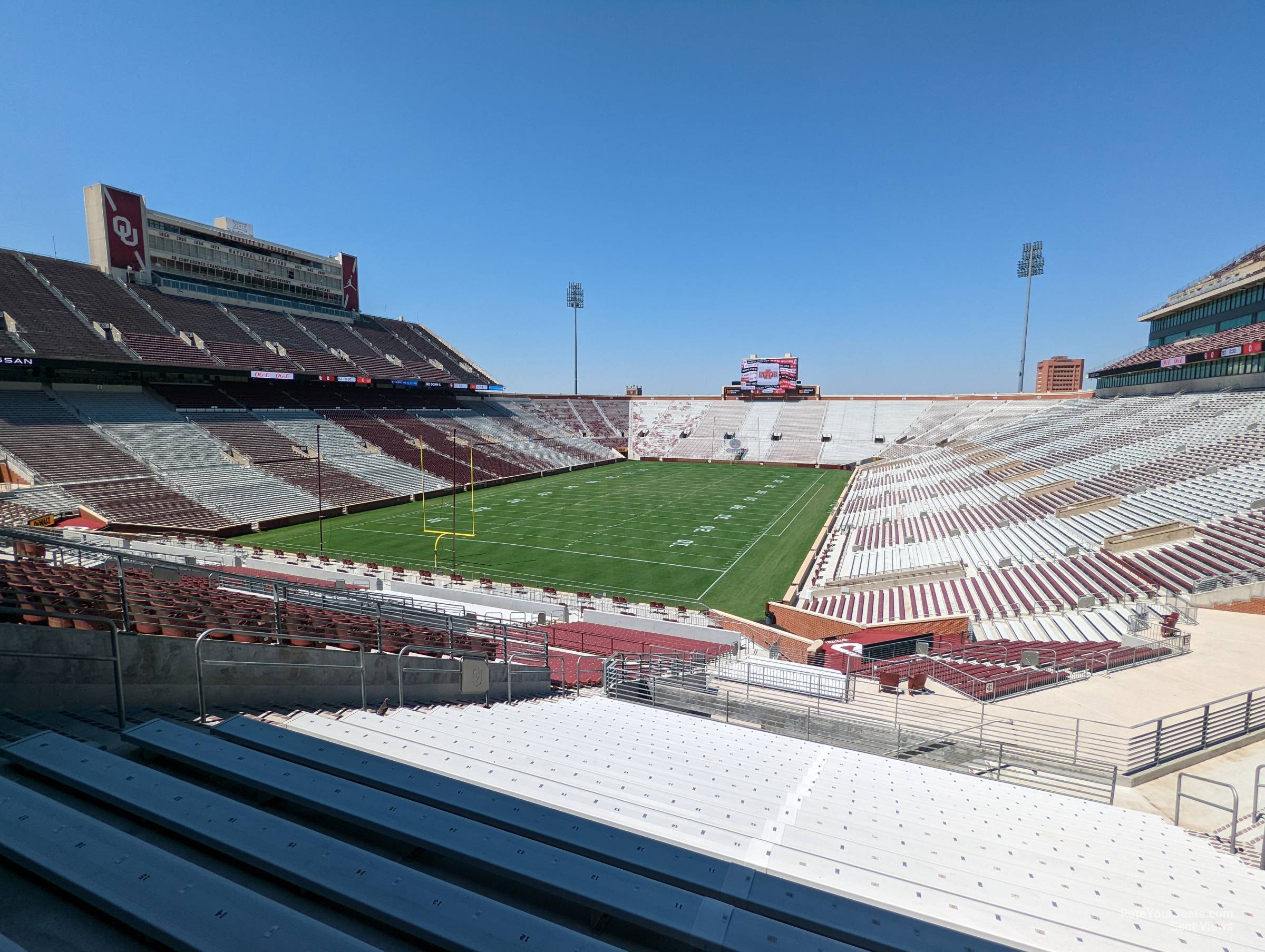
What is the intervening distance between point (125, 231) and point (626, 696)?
5546 centimetres

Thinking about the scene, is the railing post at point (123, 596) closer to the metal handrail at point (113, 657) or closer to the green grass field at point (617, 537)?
the metal handrail at point (113, 657)

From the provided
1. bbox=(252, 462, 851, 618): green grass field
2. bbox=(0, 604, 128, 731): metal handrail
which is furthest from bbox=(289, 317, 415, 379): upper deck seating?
bbox=(0, 604, 128, 731): metal handrail

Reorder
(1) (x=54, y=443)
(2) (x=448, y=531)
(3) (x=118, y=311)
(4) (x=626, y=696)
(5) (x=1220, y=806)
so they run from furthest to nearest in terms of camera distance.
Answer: (3) (x=118, y=311) → (2) (x=448, y=531) → (1) (x=54, y=443) → (4) (x=626, y=696) → (5) (x=1220, y=806)

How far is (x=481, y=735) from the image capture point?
617 cm

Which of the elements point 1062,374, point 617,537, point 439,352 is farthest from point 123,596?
point 1062,374

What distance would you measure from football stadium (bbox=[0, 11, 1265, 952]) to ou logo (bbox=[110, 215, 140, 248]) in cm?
697

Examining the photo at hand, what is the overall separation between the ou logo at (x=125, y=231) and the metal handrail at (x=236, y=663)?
181 ft

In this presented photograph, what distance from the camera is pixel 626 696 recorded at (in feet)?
39.7

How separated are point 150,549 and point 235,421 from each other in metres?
23.7

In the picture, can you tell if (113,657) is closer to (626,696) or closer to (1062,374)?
(626,696)

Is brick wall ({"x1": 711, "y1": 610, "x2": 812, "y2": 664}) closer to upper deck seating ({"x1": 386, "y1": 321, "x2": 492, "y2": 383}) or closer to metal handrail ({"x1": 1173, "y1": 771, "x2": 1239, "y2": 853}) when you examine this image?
metal handrail ({"x1": 1173, "y1": 771, "x2": 1239, "y2": 853})

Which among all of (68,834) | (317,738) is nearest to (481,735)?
(317,738)

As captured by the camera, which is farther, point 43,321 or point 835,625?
point 43,321

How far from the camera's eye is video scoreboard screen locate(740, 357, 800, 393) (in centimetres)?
7525
